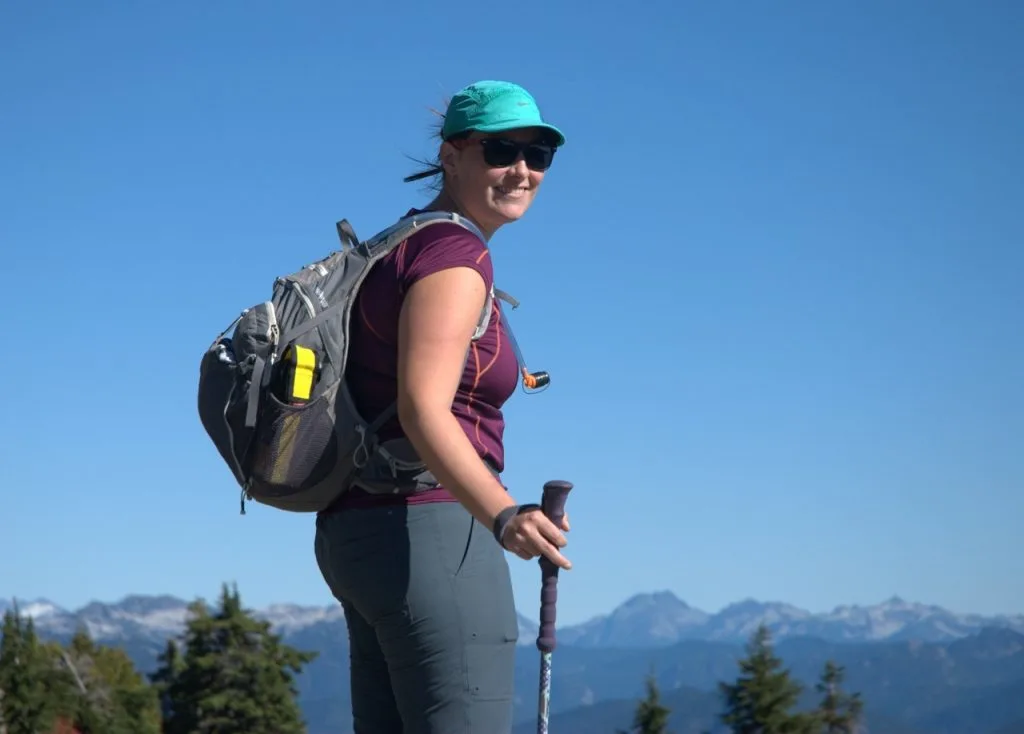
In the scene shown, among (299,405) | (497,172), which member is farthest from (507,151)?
(299,405)

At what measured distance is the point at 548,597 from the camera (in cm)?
392

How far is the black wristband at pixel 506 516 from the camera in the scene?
366cm

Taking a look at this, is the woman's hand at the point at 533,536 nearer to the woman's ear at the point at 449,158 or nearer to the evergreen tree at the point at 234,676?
the woman's ear at the point at 449,158

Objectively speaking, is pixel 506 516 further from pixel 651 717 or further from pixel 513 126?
pixel 651 717

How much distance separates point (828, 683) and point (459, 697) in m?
84.2

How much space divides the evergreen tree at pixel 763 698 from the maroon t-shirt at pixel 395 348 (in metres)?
64.2

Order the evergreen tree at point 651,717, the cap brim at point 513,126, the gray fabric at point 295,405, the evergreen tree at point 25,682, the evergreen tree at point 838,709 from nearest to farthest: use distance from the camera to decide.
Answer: the gray fabric at point 295,405, the cap brim at point 513,126, the evergreen tree at point 25,682, the evergreen tree at point 651,717, the evergreen tree at point 838,709

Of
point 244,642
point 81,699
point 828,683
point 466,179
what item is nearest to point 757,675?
point 828,683

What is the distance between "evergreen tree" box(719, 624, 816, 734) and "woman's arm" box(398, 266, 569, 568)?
64475 mm

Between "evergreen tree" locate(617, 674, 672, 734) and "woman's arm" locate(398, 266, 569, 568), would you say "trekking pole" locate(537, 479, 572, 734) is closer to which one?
"woman's arm" locate(398, 266, 569, 568)

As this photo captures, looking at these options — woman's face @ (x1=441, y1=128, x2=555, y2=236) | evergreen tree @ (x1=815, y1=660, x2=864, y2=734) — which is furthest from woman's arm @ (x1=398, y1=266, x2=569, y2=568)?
evergreen tree @ (x1=815, y1=660, x2=864, y2=734)

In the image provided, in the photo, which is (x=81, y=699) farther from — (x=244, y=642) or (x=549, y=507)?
(x=549, y=507)

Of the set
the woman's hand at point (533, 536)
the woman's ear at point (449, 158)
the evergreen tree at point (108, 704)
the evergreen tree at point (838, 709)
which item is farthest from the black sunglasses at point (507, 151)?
the evergreen tree at point (838, 709)

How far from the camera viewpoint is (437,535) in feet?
12.7
